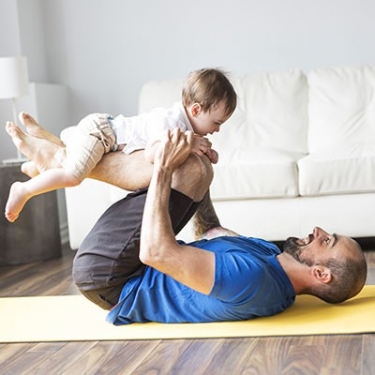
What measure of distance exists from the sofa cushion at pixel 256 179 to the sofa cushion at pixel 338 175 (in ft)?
0.22

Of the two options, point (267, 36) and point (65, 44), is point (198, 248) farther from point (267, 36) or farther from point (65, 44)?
point (65, 44)

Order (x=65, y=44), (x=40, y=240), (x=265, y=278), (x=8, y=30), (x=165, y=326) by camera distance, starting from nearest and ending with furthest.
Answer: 1. (x=265, y=278)
2. (x=165, y=326)
3. (x=40, y=240)
4. (x=8, y=30)
5. (x=65, y=44)

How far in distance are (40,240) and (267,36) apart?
1.96 meters

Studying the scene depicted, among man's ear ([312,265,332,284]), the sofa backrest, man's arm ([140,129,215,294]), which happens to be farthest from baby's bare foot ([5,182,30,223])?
the sofa backrest

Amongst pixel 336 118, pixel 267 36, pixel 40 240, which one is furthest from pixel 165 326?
pixel 267 36

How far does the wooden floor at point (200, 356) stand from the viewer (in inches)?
91.7

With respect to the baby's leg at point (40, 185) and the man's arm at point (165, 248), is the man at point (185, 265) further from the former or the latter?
the baby's leg at point (40, 185)

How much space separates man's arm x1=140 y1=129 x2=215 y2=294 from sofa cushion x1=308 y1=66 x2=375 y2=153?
84.8 inches

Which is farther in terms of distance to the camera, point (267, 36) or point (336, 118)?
point (267, 36)

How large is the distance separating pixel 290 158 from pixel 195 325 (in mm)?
1826

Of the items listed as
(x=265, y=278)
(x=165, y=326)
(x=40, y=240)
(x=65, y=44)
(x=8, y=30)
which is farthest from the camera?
(x=65, y=44)

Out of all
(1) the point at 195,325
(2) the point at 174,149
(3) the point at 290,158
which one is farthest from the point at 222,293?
(3) the point at 290,158

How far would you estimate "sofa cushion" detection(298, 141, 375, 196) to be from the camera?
427cm

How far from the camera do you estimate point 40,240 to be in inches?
184
